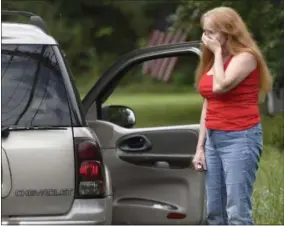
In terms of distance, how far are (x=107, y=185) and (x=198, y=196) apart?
1.53 meters

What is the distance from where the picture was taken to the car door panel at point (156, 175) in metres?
7.68

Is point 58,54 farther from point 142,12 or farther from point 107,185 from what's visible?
point 142,12

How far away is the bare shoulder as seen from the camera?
20.2 feet

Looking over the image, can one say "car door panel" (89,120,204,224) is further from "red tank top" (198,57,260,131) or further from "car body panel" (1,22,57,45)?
"car body panel" (1,22,57,45)

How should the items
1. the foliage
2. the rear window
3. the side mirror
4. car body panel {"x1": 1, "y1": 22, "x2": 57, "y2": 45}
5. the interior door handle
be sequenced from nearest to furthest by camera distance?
the rear window → car body panel {"x1": 1, "y1": 22, "x2": 57, "y2": 45} → the interior door handle → the side mirror → the foliage

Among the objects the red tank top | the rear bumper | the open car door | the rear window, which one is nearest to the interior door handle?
the open car door

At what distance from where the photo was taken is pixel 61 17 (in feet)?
74.2

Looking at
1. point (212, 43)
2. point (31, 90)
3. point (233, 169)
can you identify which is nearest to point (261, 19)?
point (212, 43)

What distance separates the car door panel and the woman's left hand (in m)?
1.43

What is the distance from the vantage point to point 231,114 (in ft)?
20.3

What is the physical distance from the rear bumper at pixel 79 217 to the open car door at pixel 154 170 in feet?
5.40

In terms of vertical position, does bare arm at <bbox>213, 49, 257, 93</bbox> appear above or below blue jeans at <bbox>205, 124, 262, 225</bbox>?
above

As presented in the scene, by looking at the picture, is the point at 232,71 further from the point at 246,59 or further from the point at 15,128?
the point at 15,128

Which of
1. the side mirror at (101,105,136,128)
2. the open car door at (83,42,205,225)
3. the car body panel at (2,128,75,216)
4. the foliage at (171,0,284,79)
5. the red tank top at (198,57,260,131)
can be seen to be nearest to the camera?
the car body panel at (2,128,75,216)
